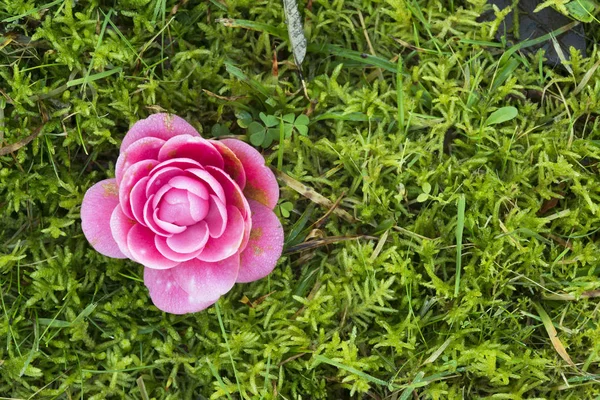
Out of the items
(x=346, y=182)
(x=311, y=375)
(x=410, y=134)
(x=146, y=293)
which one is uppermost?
(x=410, y=134)

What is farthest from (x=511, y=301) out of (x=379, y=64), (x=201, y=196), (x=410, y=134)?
(x=201, y=196)

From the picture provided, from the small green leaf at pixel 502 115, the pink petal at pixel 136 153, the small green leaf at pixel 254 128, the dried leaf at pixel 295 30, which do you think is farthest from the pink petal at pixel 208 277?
the small green leaf at pixel 502 115

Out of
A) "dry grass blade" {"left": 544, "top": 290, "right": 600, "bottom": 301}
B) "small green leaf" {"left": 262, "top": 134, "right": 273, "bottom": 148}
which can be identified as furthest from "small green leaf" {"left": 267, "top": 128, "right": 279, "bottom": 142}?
"dry grass blade" {"left": 544, "top": 290, "right": 600, "bottom": 301}

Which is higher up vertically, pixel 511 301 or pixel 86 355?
pixel 511 301

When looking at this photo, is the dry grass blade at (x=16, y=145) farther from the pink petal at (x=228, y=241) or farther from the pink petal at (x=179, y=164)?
the pink petal at (x=228, y=241)

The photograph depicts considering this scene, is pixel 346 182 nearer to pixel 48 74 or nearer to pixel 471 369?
pixel 471 369

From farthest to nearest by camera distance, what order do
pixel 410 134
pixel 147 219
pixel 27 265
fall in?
1. pixel 410 134
2. pixel 27 265
3. pixel 147 219
